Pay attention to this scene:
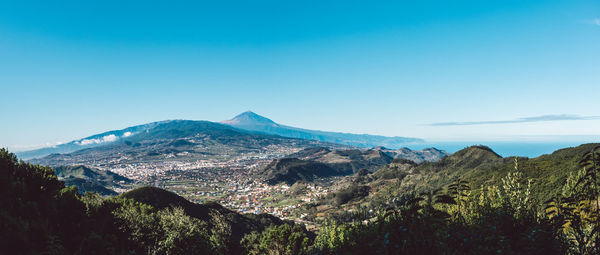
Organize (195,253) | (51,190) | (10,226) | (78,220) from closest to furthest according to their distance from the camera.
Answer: (10,226)
(195,253)
(78,220)
(51,190)

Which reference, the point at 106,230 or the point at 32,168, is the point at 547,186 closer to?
the point at 106,230

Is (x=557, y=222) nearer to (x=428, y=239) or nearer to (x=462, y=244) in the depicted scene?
(x=462, y=244)

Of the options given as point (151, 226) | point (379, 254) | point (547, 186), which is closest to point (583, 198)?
point (379, 254)

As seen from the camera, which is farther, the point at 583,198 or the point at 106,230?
the point at 106,230

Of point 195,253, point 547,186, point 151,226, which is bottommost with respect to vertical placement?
point 547,186

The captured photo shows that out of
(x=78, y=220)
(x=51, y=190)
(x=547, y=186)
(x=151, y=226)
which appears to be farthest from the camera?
(x=547, y=186)

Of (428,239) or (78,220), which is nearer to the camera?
(428,239)

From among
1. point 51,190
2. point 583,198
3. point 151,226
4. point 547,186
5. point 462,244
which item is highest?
point 583,198

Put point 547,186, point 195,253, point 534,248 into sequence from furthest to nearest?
point 547,186 < point 195,253 < point 534,248

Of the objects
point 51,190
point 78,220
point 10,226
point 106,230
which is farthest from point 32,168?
point 10,226

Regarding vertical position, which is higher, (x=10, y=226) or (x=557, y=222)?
(x=557, y=222)
